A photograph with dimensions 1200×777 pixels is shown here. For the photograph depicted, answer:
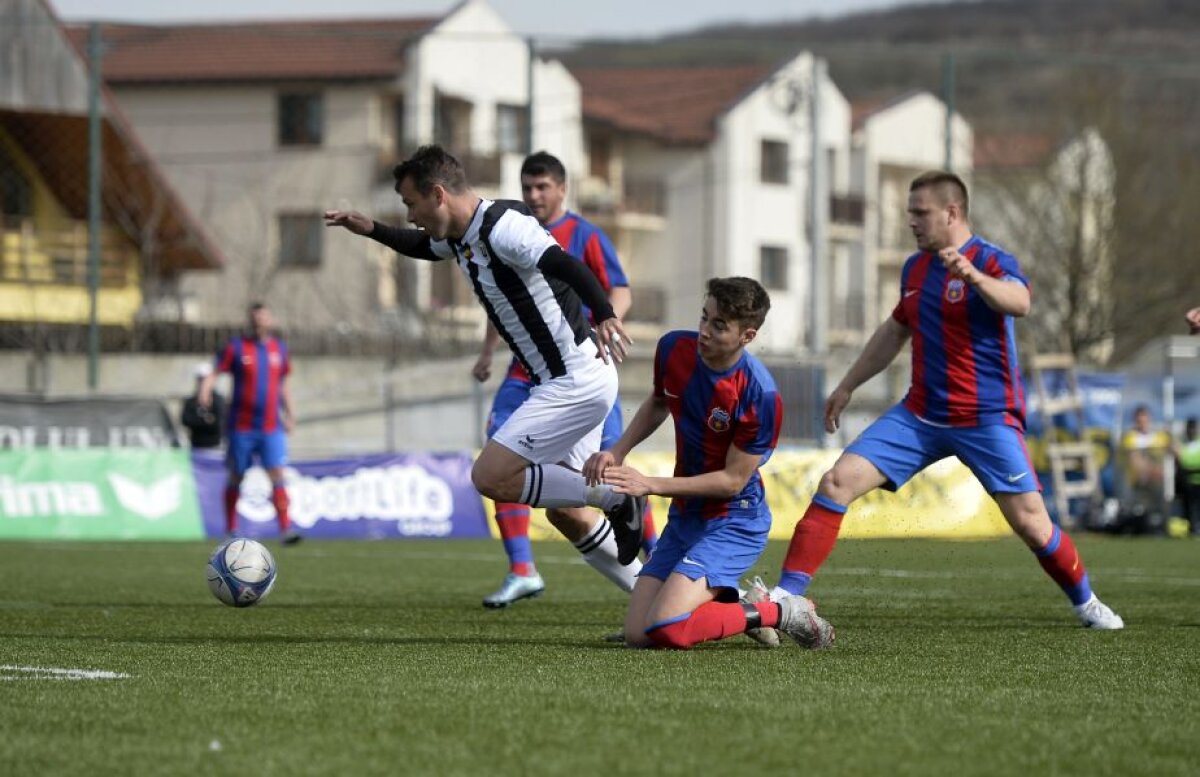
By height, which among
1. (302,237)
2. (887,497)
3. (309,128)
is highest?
(309,128)

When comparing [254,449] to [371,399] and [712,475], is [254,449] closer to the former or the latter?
[371,399]

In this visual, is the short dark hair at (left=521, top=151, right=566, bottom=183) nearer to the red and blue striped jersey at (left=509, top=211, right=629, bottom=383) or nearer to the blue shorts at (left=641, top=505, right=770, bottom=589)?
the red and blue striped jersey at (left=509, top=211, right=629, bottom=383)

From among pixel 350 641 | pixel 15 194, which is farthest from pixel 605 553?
pixel 15 194

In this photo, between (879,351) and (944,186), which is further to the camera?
(879,351)

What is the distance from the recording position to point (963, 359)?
8695mm

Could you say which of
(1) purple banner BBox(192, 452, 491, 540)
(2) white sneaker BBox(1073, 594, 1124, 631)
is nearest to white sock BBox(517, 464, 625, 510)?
(2) white sneaker BBox(1073, 594, 1124, 631)

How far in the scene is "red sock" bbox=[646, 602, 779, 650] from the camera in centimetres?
753

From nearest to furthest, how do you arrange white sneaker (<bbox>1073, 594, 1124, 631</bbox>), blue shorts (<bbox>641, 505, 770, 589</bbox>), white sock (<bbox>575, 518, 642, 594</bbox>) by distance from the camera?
1. blue shorts (<bbox>641, 505, 770, 589</bbox>)
2. white sock (<bbox>575, 518, 642, 594</bbox>)
3. white sneaker (<bbox>1073, 594, 1124, 631</bbox>)

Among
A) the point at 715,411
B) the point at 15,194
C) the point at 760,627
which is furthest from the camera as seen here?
the point at 15,194

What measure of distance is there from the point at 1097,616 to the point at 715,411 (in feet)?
8.40

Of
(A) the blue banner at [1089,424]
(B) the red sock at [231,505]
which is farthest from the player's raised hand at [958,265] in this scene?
(A) the blue banner at [1089,424]

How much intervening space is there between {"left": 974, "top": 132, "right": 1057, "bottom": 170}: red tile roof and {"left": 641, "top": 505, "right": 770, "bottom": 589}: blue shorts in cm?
3050

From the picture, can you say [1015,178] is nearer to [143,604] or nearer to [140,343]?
[140,343]

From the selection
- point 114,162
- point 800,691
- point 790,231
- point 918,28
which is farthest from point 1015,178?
point 918,28
